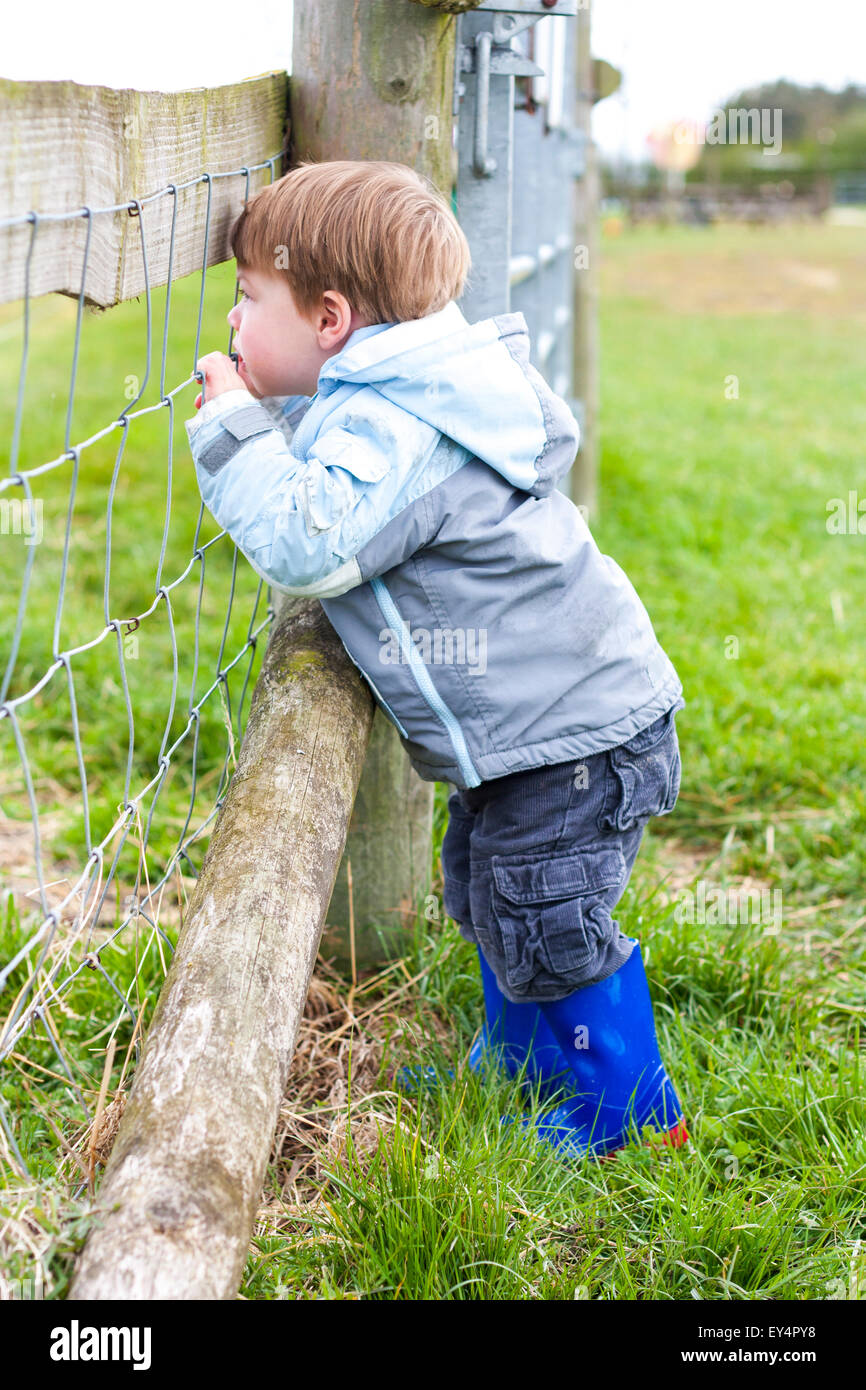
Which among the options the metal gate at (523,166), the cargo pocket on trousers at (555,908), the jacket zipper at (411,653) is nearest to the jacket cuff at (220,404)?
the jacket zipper at (411,653)

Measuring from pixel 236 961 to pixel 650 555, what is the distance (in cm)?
385

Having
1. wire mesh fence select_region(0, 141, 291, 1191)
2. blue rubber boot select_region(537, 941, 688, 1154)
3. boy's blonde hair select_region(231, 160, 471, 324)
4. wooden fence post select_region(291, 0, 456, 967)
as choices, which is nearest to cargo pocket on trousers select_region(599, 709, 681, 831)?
blue rubber boot select_region(537, 941, 688, 1154)

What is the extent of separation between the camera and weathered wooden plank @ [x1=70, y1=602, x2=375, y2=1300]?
39.4 inches

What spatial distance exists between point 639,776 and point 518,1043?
57cm

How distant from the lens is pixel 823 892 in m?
2.76

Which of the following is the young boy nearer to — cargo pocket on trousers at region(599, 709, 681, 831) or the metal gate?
cargo pocket on trousers at region(599, 709, 681, 831)

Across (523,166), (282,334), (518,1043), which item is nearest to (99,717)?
(518,1043)

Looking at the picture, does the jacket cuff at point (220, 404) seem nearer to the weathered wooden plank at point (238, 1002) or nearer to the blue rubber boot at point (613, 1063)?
the weathered wooden plank at point (238, 1002)

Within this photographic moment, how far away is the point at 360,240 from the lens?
1.64 metres

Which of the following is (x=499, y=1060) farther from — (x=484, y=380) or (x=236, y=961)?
(x=484, y=380)

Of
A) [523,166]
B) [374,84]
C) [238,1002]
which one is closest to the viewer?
[238,1002]

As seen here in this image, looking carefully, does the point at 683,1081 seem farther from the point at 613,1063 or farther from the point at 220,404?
the point at 220,404

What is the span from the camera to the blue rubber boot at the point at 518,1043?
2021 millimetres

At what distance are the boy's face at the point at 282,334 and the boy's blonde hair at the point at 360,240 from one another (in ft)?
0.06
